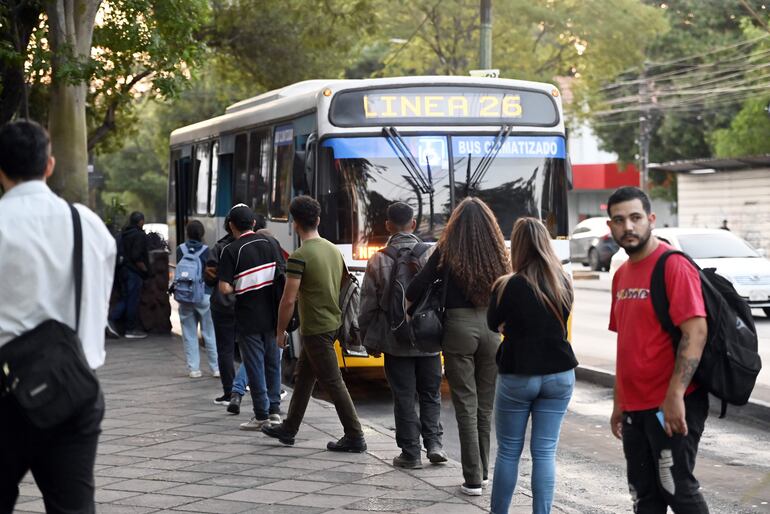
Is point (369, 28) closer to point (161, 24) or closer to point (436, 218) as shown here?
point (161, 24)

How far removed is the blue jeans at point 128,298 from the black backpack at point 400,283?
32.3 ft

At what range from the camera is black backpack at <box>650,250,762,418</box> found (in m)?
4.86

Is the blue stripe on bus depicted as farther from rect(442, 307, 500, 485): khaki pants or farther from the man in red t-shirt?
the man in red t-shirt

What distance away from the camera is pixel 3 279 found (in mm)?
3951

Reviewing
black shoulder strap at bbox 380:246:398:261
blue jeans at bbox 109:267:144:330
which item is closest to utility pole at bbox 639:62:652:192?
blue jeans at bbox 109:267:144:330

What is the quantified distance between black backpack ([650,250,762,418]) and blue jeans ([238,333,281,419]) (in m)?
4.84

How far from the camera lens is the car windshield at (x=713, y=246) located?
20016 millimetres

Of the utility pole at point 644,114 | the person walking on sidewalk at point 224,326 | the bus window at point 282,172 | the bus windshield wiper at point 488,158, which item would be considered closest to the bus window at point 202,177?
the bus window at point 282,172

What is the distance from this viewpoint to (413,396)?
7.91m

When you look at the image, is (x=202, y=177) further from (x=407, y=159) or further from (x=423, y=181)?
(x=423, y=181)

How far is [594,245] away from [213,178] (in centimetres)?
2174

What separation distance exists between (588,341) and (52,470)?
13505 millimetres

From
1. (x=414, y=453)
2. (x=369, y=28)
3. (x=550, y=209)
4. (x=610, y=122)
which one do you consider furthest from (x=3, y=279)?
(x=610, y=122)

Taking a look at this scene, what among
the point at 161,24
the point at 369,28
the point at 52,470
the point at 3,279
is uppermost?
the point at 369,28
